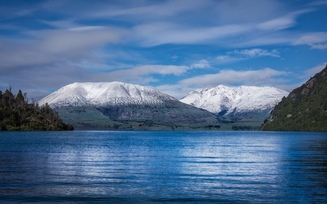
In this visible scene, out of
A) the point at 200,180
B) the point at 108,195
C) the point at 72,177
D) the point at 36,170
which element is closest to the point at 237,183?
the point at 200,180

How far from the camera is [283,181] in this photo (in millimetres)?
60844

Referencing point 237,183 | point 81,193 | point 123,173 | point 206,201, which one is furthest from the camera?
point 123,173

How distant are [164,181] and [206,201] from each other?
1470 centimetres

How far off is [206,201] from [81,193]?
1398 centimetres

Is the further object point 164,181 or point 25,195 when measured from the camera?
point 164,181

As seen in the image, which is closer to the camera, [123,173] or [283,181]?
[283,181]

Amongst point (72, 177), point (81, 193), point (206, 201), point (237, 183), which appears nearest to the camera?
point (206, 201)

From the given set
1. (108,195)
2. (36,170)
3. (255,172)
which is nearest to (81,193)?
(108,195)

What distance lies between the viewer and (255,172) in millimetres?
71938

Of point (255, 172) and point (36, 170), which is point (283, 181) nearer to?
point (255, 172)

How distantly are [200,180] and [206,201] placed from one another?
597 inches

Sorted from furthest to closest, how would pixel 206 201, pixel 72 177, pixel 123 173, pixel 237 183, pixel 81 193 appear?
pixel 123 173
pixel 72 177
pixel 237 183
pixel 81 193
pixel 206 201

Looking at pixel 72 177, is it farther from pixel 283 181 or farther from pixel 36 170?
pixel 283 181

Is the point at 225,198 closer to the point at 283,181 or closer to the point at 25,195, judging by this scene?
the point at 283,181
